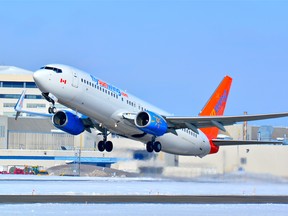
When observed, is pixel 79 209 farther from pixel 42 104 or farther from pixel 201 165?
pixel 42 104

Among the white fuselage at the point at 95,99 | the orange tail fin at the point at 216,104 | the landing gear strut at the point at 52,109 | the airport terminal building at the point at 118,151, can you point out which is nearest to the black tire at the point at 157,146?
the white fuselage at the point at 95,99

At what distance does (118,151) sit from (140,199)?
23856 mm

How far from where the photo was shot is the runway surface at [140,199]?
42.8 metres

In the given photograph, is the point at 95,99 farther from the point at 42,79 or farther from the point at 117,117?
the point at 42,79

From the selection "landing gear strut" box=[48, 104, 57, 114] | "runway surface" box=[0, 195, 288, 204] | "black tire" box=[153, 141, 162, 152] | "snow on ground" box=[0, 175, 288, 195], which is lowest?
"runway surface" box=[0, 195, 288, 204]

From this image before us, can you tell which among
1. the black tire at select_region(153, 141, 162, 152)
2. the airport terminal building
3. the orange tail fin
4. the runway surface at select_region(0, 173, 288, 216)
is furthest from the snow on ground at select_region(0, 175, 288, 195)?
the orange tail fin

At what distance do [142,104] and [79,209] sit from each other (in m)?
23.8

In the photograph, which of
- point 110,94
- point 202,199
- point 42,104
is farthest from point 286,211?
point 42,104

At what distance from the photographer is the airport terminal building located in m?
64.6

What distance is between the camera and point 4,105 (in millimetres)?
196500

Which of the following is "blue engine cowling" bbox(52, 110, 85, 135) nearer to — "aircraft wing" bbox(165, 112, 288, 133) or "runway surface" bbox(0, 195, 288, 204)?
"aircraft wing" bbox(165, 112, 288, 133)

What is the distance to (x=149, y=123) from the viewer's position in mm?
56656

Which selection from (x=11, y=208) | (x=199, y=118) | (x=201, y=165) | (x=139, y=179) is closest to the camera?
(x=11, y=208)

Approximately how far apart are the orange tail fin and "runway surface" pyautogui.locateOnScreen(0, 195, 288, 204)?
70.3ft
